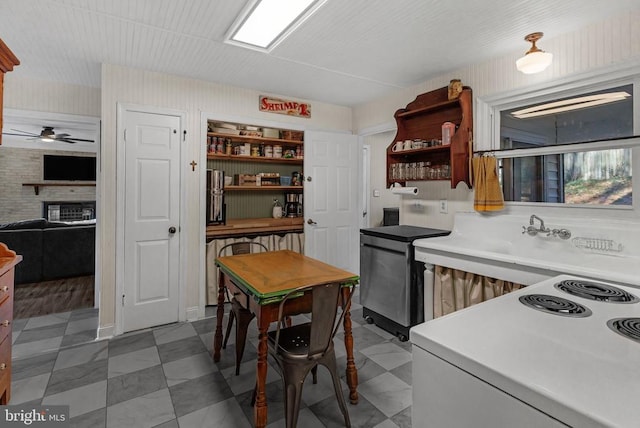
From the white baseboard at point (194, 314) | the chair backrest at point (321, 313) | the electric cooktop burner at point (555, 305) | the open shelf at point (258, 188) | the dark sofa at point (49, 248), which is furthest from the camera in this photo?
the dark sofa at point (49, 248)

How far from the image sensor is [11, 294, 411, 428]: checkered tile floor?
6.10 ft

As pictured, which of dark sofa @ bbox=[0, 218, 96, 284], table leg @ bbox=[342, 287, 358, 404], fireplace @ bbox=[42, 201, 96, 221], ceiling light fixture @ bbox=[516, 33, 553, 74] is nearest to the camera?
table leg @ bbox=[342, 287, 358, 404]

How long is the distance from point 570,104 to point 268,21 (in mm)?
2265

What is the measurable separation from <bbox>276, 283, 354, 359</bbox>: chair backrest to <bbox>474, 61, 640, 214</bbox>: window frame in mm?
1877

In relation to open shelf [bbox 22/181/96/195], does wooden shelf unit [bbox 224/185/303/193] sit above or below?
below

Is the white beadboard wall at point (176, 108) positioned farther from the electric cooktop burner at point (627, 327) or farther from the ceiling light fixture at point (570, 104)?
the electric cooktop burner at point (627, 327)

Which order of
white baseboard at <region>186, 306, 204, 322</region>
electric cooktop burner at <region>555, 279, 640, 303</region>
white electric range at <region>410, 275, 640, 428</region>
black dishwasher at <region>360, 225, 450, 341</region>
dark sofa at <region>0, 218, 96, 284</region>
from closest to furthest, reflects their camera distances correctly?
white electric range at <region>410, 275, 640, 428</region> → electric cooktop burner at <region>555, 279, 640, 303</region> → black dishwasher at <region>360, 225, 450, 341</region> → white baseboard at <region>186, 306, 204, 322</region> → dark sofa at <region>0, 218, 96, 284</region>

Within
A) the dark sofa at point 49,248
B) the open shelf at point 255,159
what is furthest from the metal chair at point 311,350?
the dark sofa at point 49,248

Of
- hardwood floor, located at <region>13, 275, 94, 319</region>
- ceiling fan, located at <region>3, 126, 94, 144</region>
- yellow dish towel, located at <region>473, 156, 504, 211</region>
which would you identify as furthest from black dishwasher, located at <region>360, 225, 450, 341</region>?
ceiling fan, located at <region>3, 126, 94, 144</region>

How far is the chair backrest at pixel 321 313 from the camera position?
1.60 m

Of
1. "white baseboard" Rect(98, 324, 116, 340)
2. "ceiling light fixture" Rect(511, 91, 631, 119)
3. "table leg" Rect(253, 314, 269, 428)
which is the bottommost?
"white baseboard" Rect(98, 324, 116, 340)

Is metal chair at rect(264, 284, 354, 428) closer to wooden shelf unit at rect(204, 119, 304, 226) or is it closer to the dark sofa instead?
wooden shelf unit at rect(204, 119, 304, 226)

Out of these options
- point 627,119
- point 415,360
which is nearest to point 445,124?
point 627,119

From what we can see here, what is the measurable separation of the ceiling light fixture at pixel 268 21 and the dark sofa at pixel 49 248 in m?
3.98
